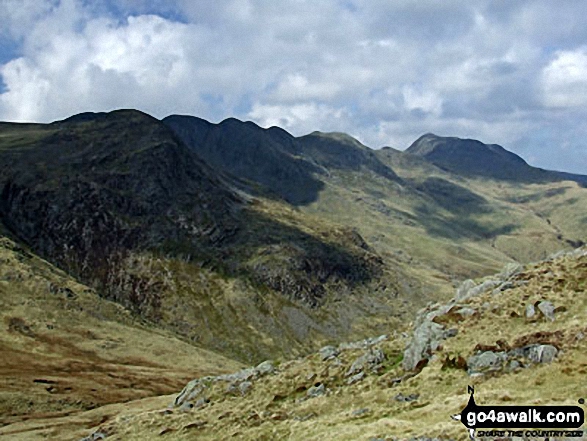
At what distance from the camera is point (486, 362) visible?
35.9 meters

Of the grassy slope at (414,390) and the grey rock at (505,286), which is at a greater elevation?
the grey rock at (505,286)

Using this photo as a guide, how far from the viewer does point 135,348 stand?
158 m

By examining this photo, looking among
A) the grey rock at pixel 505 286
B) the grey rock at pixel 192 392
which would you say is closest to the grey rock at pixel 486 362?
the grey rock at pixel 505 286

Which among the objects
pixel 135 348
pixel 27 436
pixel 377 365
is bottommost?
pixel 135 348

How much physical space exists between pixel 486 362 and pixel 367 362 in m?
11.8

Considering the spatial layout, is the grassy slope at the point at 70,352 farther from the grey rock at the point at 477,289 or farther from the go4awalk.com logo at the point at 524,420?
the go4awalk.com logo at the point at 524,420

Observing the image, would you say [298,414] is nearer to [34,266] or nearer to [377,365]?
[377,365]

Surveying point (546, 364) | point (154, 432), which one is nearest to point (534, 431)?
point (546, 364)

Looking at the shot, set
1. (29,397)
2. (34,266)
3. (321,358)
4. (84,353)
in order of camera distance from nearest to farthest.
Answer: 1. (321,358)
2. (29,397)
3. (84,353)
4. (34,266)

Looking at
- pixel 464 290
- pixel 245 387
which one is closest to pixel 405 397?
pixel 245 387

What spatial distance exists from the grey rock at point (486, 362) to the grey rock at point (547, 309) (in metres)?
5.15

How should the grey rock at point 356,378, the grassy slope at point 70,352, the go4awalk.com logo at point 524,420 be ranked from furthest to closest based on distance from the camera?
the grassy slope at point 70,352
the grey rock at point 356,378
the go4awalk.com logo at point 524,420

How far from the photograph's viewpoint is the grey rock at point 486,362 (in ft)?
116

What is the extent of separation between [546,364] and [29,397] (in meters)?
86.9
